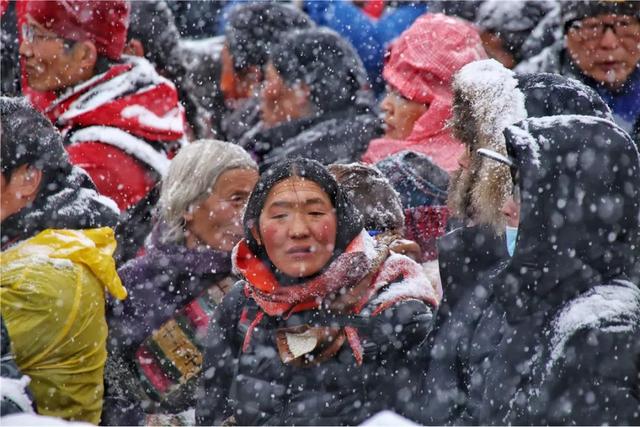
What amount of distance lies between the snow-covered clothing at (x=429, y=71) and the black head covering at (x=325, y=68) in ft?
1.60

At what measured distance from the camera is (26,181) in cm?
452

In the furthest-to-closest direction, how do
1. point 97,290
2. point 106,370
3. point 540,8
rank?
point 540,8, point 106,370, point 97,290

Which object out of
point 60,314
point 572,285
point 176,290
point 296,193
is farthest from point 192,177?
point 572,285

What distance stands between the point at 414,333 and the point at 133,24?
322 cm

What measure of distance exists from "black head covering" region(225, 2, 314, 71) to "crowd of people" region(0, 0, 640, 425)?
14 millimetres

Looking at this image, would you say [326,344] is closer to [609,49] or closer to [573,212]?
[573,212]

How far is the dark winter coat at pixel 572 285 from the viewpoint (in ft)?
9.09

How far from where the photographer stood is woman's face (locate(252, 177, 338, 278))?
3715mm

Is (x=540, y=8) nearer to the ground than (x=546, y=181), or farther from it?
nearer to the ground

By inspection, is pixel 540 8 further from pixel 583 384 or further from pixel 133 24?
pixel 583 384

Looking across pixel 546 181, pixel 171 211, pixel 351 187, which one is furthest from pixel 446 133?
pixel 546 181

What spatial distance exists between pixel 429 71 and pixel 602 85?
2.39 feet

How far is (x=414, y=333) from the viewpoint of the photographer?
371cm

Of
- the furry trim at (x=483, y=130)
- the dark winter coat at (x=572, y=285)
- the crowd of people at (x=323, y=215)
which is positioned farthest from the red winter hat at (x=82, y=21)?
the dark winter coat at (x=572, y=285)
